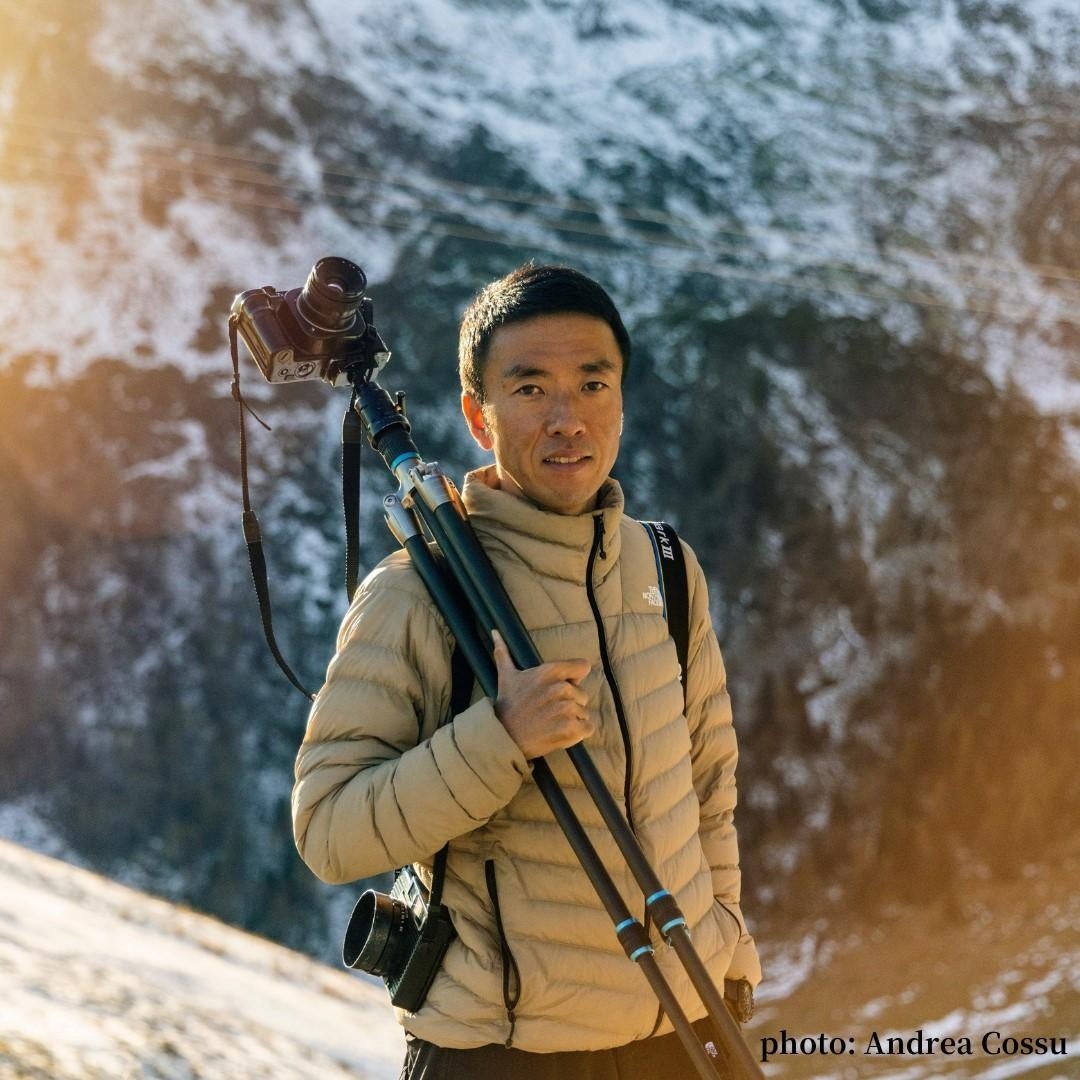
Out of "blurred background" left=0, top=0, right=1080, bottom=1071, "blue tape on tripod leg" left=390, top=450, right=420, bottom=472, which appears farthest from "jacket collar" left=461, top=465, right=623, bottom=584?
"blurred background" left=0, top=0, right=1080, bottom=1071

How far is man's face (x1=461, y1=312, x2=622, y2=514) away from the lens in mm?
1979

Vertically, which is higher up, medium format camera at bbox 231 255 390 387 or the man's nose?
medium format camera at bbox 231 255 390 387

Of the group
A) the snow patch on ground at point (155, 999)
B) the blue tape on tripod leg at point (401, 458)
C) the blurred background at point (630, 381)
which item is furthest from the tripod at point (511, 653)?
the blurred background at point (630, 381)

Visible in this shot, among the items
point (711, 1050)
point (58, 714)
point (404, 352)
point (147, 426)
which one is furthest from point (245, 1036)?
point (404, 352)

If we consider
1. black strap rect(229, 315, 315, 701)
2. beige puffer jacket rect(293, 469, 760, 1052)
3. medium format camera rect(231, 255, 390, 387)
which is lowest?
beige puffer jacket rect(293, 469, 760, 1052)

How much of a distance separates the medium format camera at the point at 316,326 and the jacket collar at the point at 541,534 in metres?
0.37

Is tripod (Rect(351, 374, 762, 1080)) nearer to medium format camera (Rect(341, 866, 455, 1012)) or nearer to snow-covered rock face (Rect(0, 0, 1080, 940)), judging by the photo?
medium format camera (Rect(341, 866, 455, 1012))

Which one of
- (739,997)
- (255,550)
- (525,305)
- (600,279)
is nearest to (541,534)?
(525,305)

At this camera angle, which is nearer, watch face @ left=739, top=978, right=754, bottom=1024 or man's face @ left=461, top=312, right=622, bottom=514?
man's face @ left=461, top=312, right=622, bottom=514

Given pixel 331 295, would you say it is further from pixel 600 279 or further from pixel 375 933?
pixel 600 279

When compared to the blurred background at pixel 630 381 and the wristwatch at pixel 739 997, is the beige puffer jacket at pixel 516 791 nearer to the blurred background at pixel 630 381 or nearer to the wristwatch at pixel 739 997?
the wristwatch at pixel 739 997

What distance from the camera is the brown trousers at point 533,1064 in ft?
5.77

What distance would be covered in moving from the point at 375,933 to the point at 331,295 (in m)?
1.03

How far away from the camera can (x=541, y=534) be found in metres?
1.97
